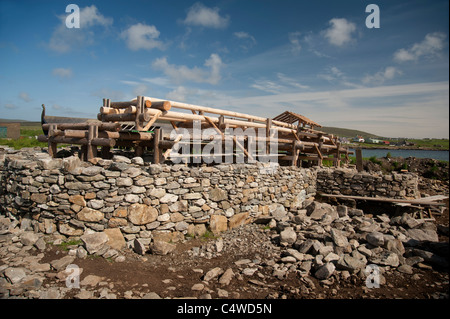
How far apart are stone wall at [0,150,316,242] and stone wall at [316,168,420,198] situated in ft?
22.4

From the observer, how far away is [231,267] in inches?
227

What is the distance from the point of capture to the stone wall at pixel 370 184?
11.6 m

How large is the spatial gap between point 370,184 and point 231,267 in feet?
29.7

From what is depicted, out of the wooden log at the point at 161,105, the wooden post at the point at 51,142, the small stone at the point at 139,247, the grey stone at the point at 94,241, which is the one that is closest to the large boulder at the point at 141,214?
the small stone at the point at 139,247

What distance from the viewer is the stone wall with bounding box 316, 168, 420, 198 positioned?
11.6 m

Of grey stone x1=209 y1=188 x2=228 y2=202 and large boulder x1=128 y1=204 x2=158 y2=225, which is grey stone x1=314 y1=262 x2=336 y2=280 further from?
large boulder x1=128 y1=204 x2=158 y2=225

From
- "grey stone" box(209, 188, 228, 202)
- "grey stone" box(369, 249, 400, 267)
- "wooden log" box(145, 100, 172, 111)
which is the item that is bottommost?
"grey stone" box(369, 249, 400, 267)

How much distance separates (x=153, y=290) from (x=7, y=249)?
11.3ft

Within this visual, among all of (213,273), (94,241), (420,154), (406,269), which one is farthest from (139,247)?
(420,154)

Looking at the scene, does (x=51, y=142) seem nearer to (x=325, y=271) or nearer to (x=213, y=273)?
(x=213, y=273)

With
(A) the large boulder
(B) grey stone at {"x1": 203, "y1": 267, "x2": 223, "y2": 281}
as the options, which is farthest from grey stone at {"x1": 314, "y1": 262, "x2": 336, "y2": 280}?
(A) the large boulder

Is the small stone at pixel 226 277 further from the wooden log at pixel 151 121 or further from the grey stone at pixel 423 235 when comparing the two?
the grey stone at pixel 423 235
